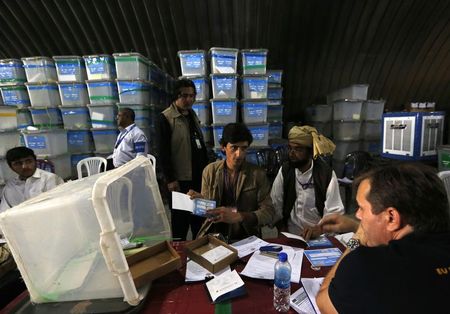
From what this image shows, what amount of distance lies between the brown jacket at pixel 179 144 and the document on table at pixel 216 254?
133 cm

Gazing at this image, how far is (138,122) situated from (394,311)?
141 inches

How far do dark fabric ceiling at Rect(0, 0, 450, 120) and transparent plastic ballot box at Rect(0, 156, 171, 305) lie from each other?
3.77 m

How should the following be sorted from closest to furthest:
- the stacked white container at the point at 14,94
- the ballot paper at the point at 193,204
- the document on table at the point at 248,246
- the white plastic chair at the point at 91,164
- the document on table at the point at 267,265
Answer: the document on table at the point at 267,265, the document on table at the point at 248,246, the ballot paper at the point at 193,204, the stacked white container at the point at 14,94, the white plastic chair at the point at 91,164

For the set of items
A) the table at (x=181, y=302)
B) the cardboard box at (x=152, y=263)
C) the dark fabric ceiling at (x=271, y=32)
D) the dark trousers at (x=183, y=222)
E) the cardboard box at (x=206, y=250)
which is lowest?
the dark trousers at (x=183, y=222)

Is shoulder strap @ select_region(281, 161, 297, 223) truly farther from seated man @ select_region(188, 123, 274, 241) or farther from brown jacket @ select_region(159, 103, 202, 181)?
brown jacket @ select_region(159, 103, 202, 181)

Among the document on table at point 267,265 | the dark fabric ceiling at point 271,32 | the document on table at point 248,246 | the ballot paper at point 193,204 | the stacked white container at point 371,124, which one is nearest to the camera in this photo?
the document on table at point 267,265

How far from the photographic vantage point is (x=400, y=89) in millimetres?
5160

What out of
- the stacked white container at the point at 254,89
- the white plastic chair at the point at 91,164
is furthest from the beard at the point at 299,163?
the white plastic chair at the point at 91,164

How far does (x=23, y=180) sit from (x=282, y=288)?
241 centimetres

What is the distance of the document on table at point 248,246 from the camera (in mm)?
1351

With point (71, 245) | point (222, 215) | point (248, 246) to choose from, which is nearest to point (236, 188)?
point (222, 215)

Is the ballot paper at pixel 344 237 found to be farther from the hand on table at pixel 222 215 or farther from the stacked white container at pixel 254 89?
the stacked white container at pixel 254 89

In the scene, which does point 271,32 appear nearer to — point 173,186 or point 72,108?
point 173,186

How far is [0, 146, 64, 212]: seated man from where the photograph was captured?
2205 millimetres
